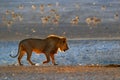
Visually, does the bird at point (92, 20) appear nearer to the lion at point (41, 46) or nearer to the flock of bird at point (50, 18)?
the flock of bird at point (50, 18)

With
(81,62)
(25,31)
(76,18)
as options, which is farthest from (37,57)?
(76,18)

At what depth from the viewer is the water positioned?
704 inches

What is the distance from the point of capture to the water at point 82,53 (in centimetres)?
1789

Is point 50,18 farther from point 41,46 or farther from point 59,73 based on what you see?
point 59,73

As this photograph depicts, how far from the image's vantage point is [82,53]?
63.1 feet

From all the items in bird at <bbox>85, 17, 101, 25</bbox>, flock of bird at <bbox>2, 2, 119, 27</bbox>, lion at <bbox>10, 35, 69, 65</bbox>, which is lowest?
bird at <bbox>85, 17, 101, 25</bbox>

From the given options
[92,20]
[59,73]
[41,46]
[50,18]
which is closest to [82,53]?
[41,46]

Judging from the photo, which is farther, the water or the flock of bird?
the flock of bird

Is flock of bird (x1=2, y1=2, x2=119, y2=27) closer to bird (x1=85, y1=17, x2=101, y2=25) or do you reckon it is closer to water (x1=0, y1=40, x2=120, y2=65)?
bird (x1=85, y1=17, x2=101, y2=25)

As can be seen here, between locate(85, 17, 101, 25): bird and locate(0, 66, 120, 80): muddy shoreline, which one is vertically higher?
locate(0, 66, 120, 80): muddy shoreline

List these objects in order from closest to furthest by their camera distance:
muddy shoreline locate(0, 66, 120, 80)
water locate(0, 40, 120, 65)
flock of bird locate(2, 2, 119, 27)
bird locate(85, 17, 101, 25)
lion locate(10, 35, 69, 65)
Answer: muddy shoreline locate(0, 66, 120, 80)
lion locate(10, 35, 69, 65)
water locate(0, 40, 120, 65)
bird locate(85, 17, 101, 25)
flock of bird locate(2, 2, 119, 27)

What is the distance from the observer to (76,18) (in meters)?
25.7

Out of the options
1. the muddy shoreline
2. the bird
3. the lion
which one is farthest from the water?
the muddy shoreline

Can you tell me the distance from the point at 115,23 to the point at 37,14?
12.5ft
